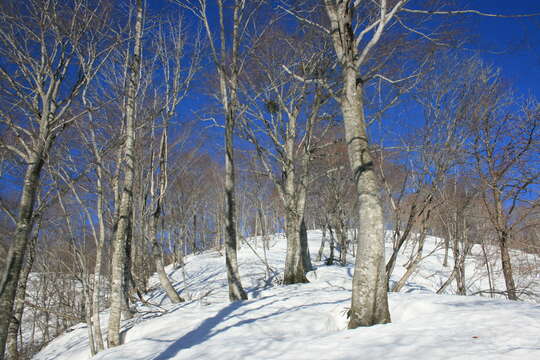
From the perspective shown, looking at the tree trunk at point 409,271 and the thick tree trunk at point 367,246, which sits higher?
the thick tree trunk at point 367,246

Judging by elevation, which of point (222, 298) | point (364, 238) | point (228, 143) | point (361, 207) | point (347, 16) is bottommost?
point (222, 298)

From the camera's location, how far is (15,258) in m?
4.52

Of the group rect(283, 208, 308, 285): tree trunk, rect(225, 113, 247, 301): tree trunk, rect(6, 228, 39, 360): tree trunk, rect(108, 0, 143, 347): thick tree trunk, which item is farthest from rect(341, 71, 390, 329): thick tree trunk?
rect(6, 228, 39, 360): tree trunk

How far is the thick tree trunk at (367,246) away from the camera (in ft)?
11.4

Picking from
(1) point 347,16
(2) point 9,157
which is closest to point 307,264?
(1) point 347,16

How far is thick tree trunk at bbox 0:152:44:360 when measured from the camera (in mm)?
4441

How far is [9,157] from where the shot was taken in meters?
7.57

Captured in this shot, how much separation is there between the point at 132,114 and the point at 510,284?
8985 mm

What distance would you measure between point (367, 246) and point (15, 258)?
506 centimetres

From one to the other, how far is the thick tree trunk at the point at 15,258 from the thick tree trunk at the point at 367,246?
4.84 metres

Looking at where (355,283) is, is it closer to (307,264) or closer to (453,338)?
(453,338)

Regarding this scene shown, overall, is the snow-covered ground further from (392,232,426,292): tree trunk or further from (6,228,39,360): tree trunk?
(6,228,39,360): tree trunk

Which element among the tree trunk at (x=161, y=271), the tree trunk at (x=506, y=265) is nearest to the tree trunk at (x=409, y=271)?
the tree trunk at (x=506, y=265)

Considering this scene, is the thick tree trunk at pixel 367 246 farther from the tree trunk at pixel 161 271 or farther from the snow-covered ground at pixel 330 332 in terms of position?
the tree trunk at pixel 161 271
